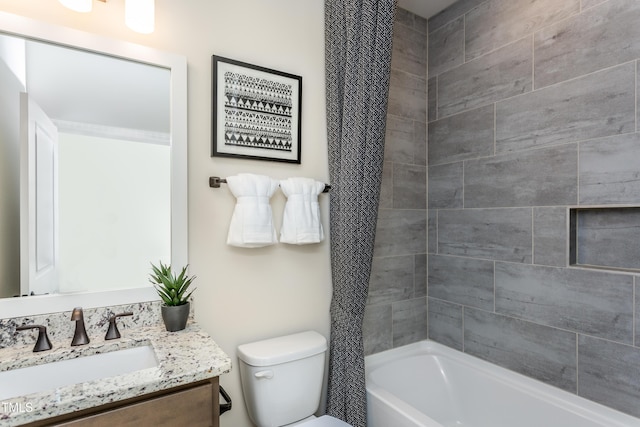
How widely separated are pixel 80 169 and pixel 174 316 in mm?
688

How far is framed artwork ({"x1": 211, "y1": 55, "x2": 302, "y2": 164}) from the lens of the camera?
61.5 inches

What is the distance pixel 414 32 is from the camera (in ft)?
7.54

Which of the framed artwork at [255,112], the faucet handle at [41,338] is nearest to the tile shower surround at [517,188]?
the framed artwork at [255,112]

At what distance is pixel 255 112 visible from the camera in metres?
1.65

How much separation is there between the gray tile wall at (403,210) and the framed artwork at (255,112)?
721mm

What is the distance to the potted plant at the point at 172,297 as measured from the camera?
1.30 meters

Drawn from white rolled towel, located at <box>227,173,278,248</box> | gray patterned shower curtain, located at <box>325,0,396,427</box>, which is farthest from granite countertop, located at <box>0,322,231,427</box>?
gray patterned shower curtain, located at <box>325,0,396,427</box>

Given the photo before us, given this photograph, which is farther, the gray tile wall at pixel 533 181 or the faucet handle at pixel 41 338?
the gray tile wall at pixel 533 181

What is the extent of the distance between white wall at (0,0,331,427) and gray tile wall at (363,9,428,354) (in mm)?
449

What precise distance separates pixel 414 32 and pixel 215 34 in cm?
142

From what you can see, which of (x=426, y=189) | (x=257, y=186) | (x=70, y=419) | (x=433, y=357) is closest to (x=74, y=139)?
(x=257, y=186)

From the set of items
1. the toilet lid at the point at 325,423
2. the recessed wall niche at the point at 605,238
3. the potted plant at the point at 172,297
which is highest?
the recessed wall niche at the point at 605,238

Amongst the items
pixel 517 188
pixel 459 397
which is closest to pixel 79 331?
pixel 459 397

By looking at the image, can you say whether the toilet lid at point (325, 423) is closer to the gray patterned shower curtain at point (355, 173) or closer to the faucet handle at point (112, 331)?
the gray patterned shower curtain at point (355, 173)
